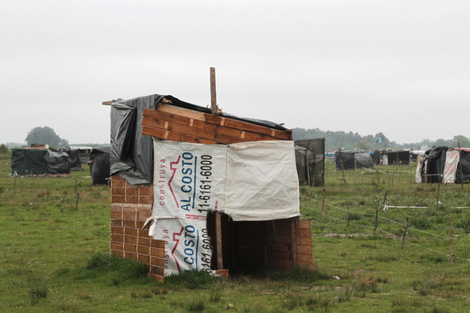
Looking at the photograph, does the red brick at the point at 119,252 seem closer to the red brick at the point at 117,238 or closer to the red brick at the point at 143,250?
the red brick at the point at 117,238

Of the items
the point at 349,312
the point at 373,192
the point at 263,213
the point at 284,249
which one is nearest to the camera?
the point at 349,312

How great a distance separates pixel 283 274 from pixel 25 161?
35390mm

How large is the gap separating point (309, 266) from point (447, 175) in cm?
2357

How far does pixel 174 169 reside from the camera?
1036 centimetres

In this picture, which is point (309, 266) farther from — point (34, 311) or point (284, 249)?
point (34, 311)

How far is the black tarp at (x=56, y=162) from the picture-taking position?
42531 mm

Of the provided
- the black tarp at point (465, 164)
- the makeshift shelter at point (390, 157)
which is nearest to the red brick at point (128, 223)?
the black tarp at point (465, 164)

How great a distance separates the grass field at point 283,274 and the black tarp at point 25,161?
2170 centimetres

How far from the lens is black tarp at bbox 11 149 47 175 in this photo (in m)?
41.6

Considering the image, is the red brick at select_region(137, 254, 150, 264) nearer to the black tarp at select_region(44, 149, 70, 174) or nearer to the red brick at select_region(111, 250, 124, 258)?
the red brick at select_region(111, 250, 124, 258)

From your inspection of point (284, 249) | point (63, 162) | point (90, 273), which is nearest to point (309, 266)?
point (284, 249)

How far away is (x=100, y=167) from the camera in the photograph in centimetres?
3372

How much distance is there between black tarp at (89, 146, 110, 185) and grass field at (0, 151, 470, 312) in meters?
12.1

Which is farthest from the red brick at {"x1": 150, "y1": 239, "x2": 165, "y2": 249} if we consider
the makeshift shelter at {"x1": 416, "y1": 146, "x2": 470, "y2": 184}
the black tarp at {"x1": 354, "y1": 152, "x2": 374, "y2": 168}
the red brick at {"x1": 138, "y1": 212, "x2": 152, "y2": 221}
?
the black tarp at {"x1": 354, "y1": 152, "x2": 374, "y2": 168}
